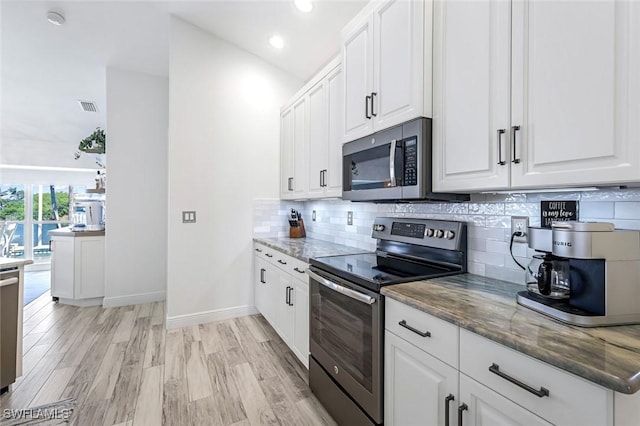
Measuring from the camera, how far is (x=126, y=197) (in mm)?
3871

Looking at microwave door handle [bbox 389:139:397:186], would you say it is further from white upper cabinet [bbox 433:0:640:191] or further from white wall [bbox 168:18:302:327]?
white wall [bbox 168:18:302:327]

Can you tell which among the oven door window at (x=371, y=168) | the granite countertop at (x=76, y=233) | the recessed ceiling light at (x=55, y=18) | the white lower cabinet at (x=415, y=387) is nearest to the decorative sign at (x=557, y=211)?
the oven door window at (x=371, y=168)

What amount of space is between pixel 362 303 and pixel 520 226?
2.71ft

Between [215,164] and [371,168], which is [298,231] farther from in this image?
[371,168]

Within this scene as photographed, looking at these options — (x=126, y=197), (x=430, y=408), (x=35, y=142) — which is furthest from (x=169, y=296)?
(x=35, y=142)

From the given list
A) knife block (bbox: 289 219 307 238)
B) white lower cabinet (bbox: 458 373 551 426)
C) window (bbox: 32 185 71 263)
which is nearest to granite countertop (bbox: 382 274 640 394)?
white lower cabinet (bbox: 458 373 551 426)

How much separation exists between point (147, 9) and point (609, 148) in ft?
12.3

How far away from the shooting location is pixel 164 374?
90.8 inches

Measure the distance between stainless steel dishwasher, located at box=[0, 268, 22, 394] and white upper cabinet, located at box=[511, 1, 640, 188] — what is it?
296 centimetres

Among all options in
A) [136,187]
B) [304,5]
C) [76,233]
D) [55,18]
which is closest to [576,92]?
[304,5]

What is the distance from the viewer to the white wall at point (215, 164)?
3143 mm

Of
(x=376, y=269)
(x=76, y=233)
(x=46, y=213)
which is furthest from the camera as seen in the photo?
(x=46, y=213)

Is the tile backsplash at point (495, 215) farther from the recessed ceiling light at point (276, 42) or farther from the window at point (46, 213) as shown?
the window at point (46, 213)

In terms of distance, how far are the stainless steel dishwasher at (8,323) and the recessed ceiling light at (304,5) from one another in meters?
2.85
